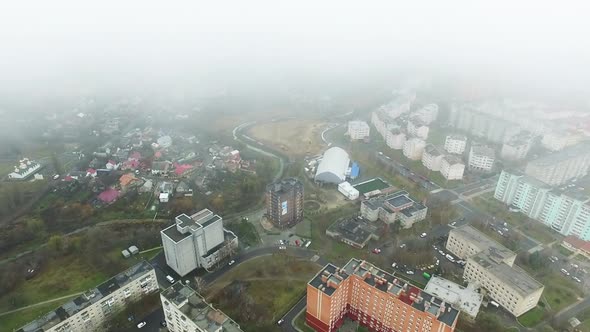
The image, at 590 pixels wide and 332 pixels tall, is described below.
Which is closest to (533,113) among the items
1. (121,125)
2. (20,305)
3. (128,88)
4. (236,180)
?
(236,180)

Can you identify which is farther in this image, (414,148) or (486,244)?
(414,148)

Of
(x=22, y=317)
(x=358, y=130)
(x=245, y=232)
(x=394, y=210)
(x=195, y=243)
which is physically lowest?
(x=22, y=317)

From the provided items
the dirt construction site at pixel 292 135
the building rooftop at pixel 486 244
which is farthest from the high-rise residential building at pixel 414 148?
the building rooftop at pixel 486 244

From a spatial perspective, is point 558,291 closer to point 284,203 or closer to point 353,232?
point 353,232

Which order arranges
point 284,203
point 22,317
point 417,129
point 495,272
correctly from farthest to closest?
point 417,129 → point 284,203 → point 495,272 → point 22,317

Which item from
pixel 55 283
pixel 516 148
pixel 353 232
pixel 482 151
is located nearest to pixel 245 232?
pixel 353 232

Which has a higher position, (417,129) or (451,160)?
(451,160)

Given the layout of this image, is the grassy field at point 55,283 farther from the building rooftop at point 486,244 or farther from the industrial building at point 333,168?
the building rooftop at point 486,244

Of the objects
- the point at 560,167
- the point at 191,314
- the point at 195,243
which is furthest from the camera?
Answer: the point at 560,167
